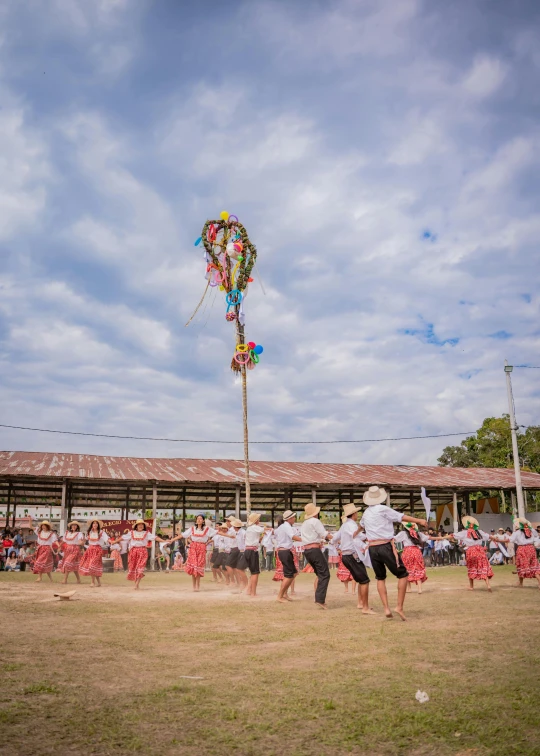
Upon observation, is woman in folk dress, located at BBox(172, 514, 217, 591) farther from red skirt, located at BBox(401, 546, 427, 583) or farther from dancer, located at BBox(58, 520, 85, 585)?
red skirt, located at BBox(401, 546, 427, 583)

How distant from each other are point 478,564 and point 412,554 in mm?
1373

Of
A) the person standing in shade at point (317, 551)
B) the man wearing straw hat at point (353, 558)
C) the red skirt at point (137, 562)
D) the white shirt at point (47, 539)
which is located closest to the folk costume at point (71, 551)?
the white shirt at point (47, 539)

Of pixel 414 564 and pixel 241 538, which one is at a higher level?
pixel 241 538

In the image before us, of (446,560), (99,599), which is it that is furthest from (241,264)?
(446,560)

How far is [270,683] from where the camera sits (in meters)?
4.89

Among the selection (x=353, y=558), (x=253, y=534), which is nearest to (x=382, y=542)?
(x=353, y=558)

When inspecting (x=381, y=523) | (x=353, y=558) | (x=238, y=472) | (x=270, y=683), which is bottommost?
(x=270, y=683)

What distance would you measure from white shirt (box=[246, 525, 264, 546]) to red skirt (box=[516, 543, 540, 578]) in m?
5.52

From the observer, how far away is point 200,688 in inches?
187

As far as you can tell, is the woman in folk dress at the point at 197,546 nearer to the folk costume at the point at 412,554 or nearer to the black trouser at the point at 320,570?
the black trouser at the point at 320,570

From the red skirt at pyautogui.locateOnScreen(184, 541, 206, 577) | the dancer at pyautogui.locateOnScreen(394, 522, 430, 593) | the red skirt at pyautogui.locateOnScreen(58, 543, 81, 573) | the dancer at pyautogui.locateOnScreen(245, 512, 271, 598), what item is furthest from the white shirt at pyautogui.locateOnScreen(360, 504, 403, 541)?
the red skirt at pyautogui.locateOnScreen(58, 543, 81, 573)

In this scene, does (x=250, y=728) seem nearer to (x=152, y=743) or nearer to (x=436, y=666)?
(x=152, y=743)

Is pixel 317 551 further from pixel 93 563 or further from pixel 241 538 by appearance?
pixel 93 563

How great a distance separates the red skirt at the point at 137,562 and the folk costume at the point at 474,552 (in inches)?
280
